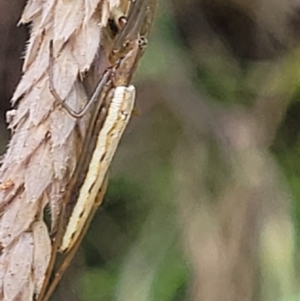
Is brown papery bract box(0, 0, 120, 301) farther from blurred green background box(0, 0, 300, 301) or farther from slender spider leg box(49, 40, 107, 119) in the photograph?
blurred green background box(0, 0, 300, 301)

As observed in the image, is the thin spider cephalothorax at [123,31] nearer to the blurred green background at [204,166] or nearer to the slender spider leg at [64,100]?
the slender spider leg at [64,100]

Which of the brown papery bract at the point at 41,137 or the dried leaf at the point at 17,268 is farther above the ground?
the brown papery bract at the point at 41,137

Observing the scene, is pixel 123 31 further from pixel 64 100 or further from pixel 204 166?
pixel 204 166

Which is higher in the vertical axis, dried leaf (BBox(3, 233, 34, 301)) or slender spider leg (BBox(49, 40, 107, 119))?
slender spider leg (BBox(49, 40, 107, 119))

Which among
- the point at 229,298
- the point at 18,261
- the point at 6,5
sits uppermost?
the point at 6,5

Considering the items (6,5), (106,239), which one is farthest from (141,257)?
(6,5)

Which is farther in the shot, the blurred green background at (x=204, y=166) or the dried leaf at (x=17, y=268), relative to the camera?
the blurred green background at (x=204, y=166)

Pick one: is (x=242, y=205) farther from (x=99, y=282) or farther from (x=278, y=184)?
(x=99, y=282)

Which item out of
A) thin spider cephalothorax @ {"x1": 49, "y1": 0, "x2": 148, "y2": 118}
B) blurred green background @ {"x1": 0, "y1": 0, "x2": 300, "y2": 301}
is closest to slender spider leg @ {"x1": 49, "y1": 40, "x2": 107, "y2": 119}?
thin spider cephalothorax @ {"x1": 49, "y1": 0, "x2": 148, "y2": 118}

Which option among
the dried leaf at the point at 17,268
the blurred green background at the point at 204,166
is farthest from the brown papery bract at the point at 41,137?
the blurred green background at the point at 204,166
